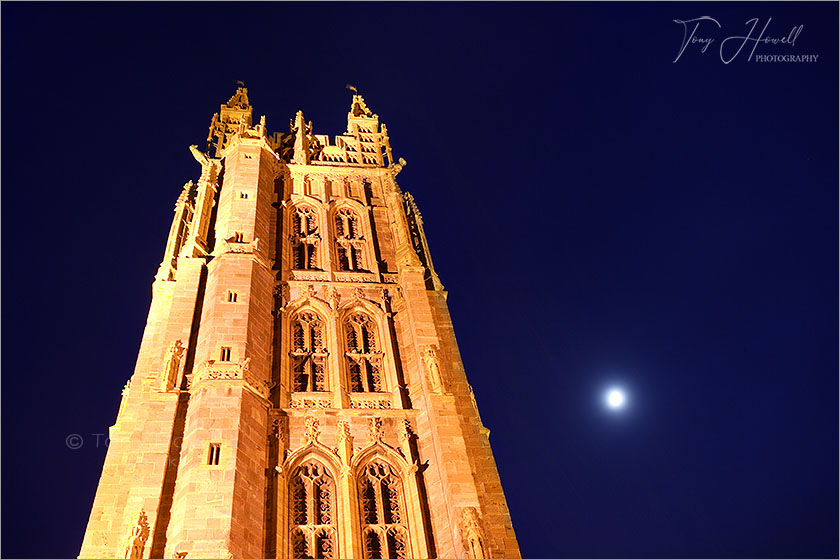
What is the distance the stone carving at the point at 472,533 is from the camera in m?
16.3

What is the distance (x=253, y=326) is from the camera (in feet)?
72.3

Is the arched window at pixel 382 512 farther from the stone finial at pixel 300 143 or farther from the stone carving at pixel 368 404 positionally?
the stone finial at pixel 300 143

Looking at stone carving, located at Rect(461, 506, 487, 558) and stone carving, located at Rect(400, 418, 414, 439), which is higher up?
stone carving, located at Rect(400, 418, 414, 439)

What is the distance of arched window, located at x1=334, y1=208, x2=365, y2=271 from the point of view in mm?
27312

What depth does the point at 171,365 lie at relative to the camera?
20531 millimetres

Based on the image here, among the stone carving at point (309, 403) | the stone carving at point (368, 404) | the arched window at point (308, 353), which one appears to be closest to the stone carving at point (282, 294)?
the arched window at point (308, 353)

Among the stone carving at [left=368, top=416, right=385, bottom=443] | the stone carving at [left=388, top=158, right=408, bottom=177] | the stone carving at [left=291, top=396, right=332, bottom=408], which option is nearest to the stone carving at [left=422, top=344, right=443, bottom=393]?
the stone carving at [left=368, top=416, right=385, bottom=443]

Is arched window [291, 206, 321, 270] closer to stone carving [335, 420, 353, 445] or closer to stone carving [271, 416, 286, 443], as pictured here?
stone carving [271, 416, 286, 443]

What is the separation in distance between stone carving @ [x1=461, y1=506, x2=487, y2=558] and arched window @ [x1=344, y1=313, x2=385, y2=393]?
5.88 m

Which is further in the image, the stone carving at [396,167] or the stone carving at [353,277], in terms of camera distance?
the stone carving at [396,167]

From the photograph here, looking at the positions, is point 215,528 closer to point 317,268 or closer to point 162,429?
point 162,429

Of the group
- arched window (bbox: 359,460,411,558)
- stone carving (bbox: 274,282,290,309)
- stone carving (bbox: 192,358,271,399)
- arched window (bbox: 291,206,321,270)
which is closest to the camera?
arched window (bbox: 359,460,411,558)

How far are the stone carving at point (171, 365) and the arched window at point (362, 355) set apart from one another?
4970mm

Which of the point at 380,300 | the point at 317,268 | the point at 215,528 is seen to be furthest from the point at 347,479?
the point at 317,268
